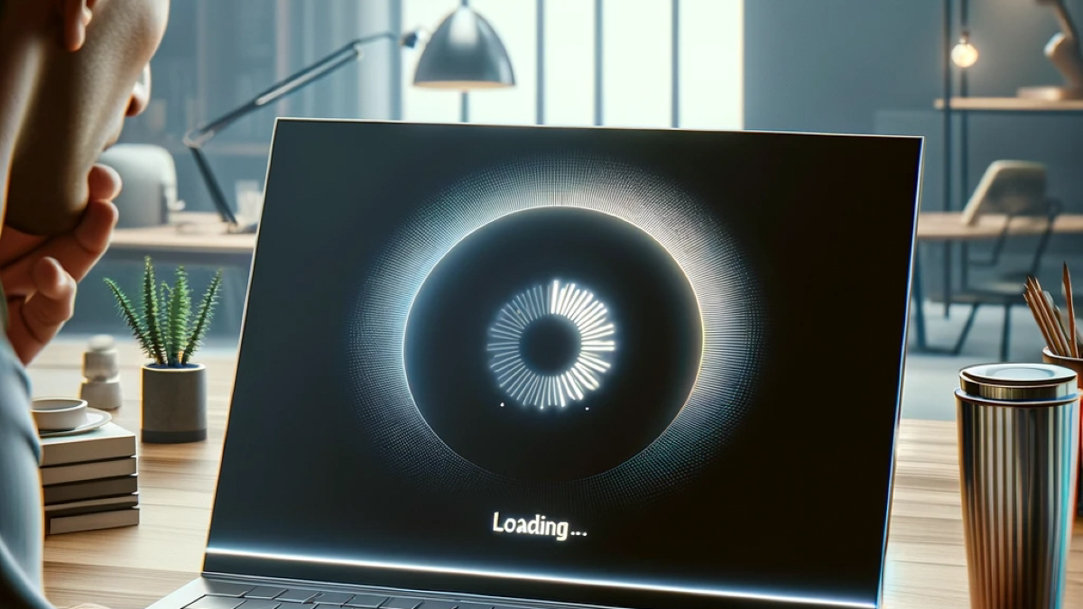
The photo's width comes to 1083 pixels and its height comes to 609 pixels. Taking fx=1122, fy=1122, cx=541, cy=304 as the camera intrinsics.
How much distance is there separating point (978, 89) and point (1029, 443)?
5138 mm

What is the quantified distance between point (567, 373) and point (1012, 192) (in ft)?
15.3

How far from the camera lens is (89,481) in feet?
2.71

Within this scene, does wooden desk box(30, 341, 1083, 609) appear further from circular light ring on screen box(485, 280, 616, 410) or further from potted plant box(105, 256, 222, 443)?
circular light ring on screen box(485, 280, 616, 410)

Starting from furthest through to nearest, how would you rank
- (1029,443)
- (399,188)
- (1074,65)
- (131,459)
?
(1074,65) → (131,459) → (399,188) → (1029,443)

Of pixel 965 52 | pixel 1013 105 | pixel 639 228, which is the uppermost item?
pixel 965 52

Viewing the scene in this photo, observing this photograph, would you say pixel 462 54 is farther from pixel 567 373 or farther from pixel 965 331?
pixel 567 373

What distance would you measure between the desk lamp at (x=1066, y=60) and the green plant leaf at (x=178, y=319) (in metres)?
4.49

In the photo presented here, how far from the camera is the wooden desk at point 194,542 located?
676 mm

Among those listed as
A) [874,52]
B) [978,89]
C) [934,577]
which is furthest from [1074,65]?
[934,577]

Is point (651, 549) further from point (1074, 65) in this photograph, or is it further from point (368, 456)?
point (1074, 65)

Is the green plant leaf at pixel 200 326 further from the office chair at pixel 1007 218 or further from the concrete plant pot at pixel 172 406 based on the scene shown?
the office chair at pixel 1007 218

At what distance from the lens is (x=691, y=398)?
62 cm

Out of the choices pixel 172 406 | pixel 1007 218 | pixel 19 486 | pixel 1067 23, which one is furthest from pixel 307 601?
pixel 1067 23

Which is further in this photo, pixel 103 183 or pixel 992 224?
pixel 992 224
